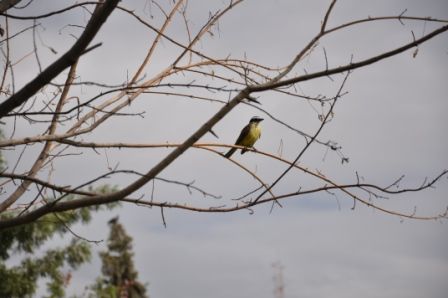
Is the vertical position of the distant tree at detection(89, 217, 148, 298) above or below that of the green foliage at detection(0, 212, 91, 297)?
above

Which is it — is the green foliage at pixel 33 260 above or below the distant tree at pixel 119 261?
below

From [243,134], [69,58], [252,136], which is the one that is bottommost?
[69,58]

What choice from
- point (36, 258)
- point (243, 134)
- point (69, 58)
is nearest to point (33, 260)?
point (36, 258)

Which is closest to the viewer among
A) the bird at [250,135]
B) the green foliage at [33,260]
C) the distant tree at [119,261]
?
the bird at [250,135]

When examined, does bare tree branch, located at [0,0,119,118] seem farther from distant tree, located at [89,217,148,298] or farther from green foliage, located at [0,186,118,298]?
distant tree, located at [89,217,148,298]

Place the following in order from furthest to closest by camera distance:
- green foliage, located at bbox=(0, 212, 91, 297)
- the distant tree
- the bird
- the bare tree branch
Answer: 1. the distant tree
2. green foliage, located at bbox=(0, 212, 91, 297)
3. the bird
4. the bare tree branch

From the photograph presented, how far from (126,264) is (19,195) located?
866 inches

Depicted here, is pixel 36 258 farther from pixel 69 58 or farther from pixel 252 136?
pixel 69 58

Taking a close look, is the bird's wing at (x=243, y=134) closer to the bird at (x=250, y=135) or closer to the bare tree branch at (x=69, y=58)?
the bird at (x=250, y=135)

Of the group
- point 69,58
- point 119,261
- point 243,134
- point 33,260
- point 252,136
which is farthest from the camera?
point 119,261

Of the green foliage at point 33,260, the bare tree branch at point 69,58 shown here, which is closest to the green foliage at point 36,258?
the green foliage at point 33,260

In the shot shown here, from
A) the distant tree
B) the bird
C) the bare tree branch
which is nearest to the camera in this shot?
the bare tree branch

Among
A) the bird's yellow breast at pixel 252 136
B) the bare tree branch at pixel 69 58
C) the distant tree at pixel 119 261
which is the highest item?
the distant tree at pixel 119 261

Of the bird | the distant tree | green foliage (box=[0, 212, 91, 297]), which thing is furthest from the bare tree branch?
the distant tree
